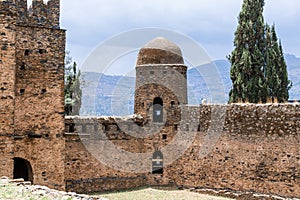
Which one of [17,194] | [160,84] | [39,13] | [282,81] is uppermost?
[39,13]

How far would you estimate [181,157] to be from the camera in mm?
22141

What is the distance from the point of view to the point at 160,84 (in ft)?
75.7

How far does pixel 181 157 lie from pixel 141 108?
314 centimetres

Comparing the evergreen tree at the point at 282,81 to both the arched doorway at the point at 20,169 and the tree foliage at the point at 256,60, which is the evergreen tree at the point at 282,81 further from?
the arched doorway at the point at 20,169

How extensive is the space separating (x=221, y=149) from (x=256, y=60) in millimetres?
9866

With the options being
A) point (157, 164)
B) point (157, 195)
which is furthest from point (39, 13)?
point (157, 164)

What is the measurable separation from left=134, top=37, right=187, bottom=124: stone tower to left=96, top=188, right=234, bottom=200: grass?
347 centimetres

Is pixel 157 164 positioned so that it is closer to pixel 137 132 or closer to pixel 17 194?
pixel 137 132

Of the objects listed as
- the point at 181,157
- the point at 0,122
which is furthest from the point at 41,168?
the point at 181,157

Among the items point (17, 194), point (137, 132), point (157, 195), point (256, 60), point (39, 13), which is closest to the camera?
point (17, 194)

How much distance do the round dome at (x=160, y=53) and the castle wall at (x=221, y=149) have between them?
9.11 feet

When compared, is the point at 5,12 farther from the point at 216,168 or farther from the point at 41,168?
the point at 216,168

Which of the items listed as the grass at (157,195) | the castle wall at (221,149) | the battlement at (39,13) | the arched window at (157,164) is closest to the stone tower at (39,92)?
the battlement at (39,13)

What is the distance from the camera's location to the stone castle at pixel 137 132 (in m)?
17.0
